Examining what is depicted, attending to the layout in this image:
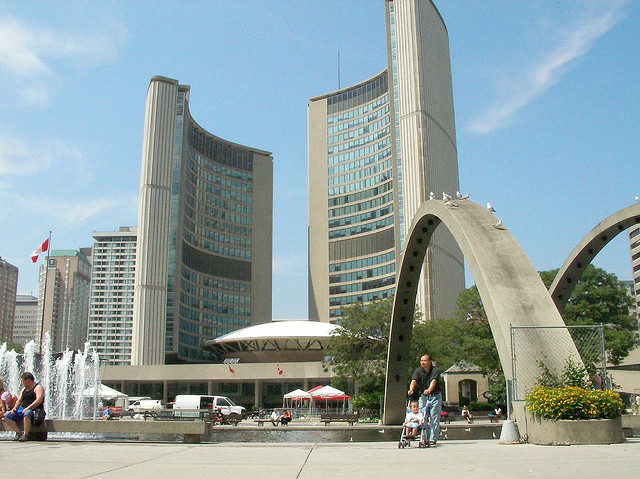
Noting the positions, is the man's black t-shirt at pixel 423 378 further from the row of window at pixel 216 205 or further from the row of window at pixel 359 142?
the row of window at pixel 359 142

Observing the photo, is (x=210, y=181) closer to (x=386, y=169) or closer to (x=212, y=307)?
(x=212, y=307)

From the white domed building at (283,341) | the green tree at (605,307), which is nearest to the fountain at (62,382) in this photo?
the white domed building at (283,341)

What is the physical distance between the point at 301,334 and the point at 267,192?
52.3 meters

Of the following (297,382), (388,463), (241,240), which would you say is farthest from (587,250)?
(241,240)

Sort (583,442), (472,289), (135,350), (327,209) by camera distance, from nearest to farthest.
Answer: (583,442), (472,289), (135,350), (327,209)

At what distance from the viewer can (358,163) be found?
111 m

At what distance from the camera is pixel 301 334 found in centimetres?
7812

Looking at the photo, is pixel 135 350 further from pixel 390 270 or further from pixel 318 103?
pixel 318 103

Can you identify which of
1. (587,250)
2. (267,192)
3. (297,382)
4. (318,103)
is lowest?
(297,382)

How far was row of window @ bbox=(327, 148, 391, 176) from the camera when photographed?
106 m

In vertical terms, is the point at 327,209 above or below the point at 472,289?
above

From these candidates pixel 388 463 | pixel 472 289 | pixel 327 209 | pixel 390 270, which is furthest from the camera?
pixel 327 209

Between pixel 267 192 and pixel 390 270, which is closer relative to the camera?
pixel 390 270

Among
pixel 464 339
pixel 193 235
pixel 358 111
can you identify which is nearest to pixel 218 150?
pixel 193 235
